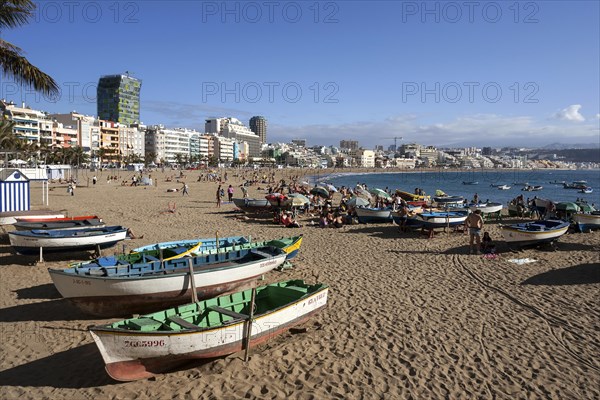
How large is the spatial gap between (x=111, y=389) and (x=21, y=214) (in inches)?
539

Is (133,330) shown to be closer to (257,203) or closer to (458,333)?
(458,333)

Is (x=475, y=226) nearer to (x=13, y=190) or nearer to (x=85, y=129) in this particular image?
(x=13, y=190)

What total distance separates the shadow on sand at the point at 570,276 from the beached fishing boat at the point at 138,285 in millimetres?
8253

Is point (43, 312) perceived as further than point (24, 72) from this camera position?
No

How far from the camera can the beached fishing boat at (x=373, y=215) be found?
22.5m

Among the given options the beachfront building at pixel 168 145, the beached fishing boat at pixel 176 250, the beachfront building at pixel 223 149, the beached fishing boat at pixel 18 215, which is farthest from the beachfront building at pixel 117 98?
the beached fishing boat at pixel 176 250

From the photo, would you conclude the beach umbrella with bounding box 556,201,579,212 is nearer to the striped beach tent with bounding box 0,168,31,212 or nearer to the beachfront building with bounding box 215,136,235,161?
the striped beach tent with bounding box 0,168,31,212

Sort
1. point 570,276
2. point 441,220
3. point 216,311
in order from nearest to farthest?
point 216,311, point 570,276, point 441,220

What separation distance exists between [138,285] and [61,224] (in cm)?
852

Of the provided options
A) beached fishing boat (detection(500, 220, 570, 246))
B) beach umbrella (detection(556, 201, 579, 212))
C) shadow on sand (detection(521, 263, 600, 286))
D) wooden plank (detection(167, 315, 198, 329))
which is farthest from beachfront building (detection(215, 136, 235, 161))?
wooden plank (detection(167, 315, 198, 329))

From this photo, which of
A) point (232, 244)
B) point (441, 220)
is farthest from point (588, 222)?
point (232, 244)

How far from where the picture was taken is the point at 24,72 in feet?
38.6


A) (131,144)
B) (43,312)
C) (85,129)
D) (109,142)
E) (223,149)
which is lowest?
(43,312)

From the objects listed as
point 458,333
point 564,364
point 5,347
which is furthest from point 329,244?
point 5,347
